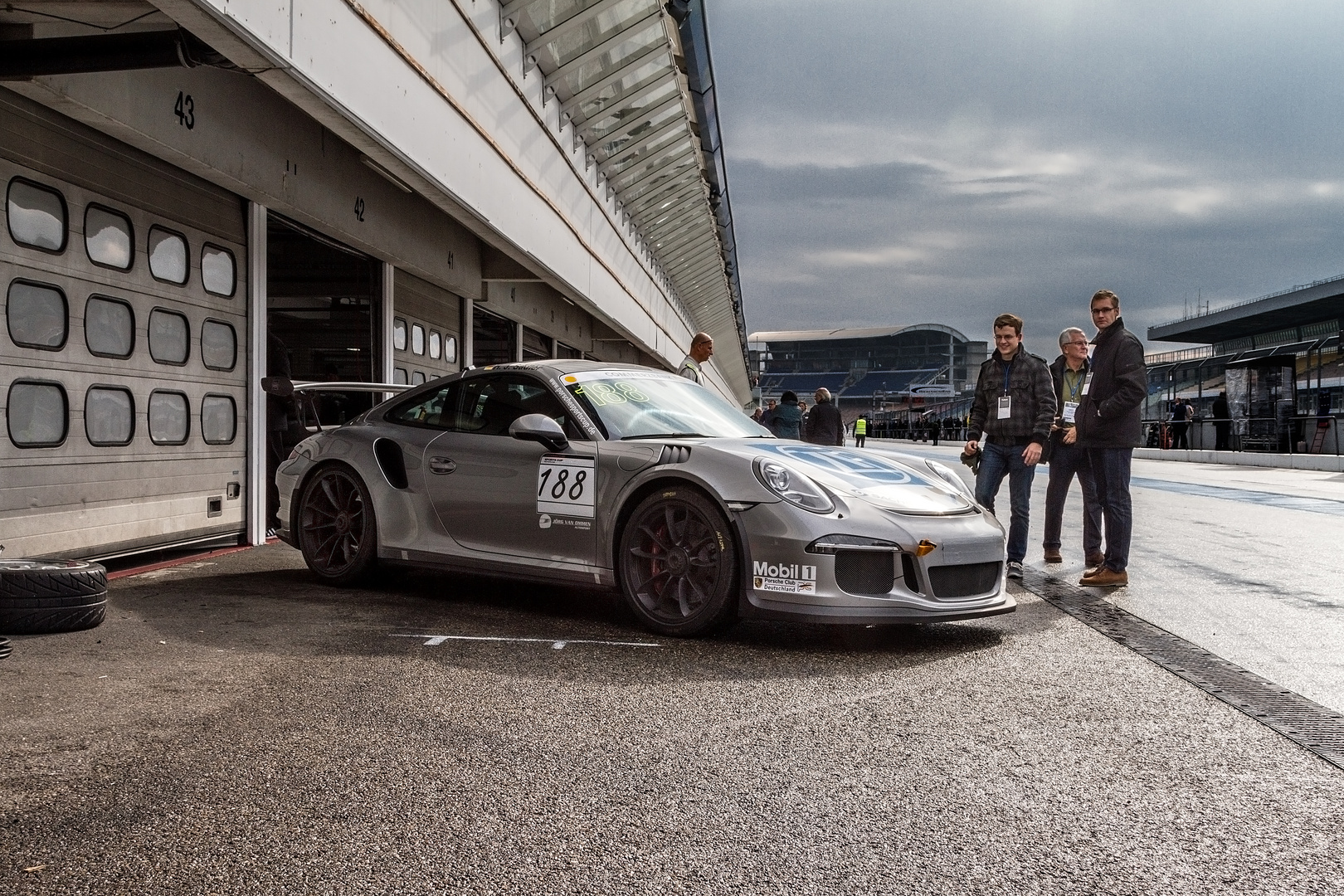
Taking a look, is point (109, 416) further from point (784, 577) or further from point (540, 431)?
point (784, 577)

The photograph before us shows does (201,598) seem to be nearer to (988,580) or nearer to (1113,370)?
(988,580)

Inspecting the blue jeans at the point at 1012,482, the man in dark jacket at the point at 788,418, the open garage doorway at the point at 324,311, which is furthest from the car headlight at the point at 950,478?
the man in dark jacket at the point at 788,418

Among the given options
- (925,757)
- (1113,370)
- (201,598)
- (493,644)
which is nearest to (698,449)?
(493,644)

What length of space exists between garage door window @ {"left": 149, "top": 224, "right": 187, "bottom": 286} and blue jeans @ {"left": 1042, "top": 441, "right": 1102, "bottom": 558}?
19.6 ft

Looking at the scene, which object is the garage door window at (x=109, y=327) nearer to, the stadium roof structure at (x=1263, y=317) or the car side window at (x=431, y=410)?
the car side window at (x=431, y=410)

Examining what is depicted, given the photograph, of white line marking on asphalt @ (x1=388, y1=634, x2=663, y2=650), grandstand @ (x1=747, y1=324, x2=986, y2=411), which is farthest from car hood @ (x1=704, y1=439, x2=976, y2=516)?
grandstand @ (x1=747, y1=324, x2=986, y2=411)

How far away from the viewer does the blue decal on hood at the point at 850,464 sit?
17.2ft

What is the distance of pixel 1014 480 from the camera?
7.65m

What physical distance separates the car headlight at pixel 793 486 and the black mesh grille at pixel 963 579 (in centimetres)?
53

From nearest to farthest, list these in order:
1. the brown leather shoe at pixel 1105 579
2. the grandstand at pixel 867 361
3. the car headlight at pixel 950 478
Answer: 1. the car headlight at pixel 950 478
2. the brown leather shoe at pixel 1105 579
3. the grandstand at pixel 867 361

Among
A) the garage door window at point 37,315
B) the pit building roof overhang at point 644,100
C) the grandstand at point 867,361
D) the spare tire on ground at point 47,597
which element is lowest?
the spare tire on ground at point 47,597

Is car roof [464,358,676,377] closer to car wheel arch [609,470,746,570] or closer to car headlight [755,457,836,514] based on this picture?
car wheel arch [609,470,746,570]

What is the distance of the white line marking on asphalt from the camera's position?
502cm

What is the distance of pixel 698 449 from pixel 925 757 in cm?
211
